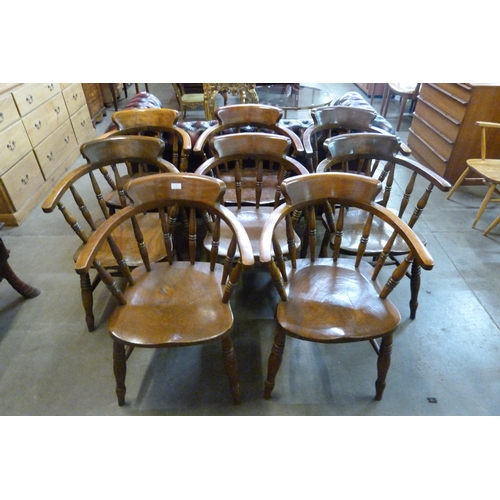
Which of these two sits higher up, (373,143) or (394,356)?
(373,143)

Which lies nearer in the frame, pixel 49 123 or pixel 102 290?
pixel 102 290

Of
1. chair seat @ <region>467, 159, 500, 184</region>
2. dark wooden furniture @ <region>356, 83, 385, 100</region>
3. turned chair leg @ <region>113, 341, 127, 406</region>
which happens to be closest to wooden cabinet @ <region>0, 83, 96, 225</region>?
turned chair leg @ <region>113, 341, 127, 406</region>

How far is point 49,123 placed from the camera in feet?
9.70

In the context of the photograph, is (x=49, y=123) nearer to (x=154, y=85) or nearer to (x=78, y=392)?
(x=78, y=392)

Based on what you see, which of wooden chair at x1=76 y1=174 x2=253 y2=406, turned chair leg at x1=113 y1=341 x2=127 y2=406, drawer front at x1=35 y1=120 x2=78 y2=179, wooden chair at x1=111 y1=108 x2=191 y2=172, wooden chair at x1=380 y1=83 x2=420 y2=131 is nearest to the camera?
wooden chair at x1=76 y1=174 x2=253 y2=406

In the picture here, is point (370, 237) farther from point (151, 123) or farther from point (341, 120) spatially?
point (151, 123)

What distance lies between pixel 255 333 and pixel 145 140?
3.73 feet

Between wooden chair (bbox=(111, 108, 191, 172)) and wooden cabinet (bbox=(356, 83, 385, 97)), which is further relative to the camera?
wooden cabinet (bbox=(356, 83, 385, 97))

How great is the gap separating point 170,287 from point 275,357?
0.51 m

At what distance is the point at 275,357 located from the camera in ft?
4.32

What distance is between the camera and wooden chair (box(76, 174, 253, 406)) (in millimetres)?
1156

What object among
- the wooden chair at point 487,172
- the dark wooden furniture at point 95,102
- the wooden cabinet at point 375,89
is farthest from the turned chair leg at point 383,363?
the wooden cabinet at point 375,89

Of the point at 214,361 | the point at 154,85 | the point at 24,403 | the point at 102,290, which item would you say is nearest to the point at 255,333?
the point at 214,361

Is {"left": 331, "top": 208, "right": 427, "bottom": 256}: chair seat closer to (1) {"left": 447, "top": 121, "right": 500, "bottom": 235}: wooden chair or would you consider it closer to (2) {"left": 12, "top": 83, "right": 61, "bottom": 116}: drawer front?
(1) {"left": 447, "top": 121, "right": 500, "bottom": 235}: wooden chair
